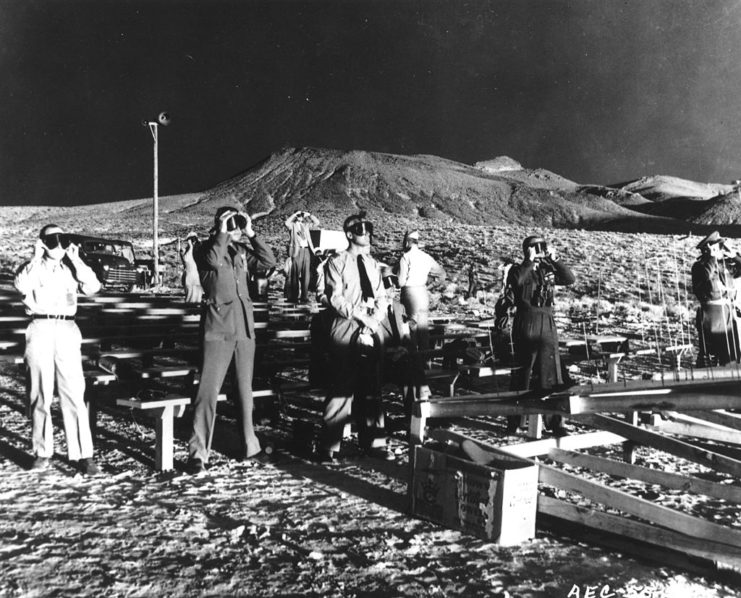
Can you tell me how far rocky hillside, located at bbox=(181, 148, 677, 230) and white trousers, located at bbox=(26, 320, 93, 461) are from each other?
9002cm

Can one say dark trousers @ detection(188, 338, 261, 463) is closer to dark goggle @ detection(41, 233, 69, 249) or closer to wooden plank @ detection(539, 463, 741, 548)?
dark goggle @ detection(41, 233, 69, 249)

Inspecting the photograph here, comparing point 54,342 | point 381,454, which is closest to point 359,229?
point 381,454

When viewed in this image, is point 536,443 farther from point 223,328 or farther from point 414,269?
point 414,269

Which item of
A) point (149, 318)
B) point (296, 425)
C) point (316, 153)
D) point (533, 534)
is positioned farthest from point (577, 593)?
point (316, 153)

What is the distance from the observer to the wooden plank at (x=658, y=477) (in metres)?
4.19

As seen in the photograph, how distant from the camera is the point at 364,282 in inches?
238

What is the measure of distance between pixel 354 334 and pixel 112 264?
711 inches

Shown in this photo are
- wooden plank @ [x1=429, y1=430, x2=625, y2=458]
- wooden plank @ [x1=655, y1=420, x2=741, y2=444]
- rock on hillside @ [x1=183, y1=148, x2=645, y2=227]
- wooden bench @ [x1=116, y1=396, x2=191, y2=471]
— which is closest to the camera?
wooden plank @ [x1=429, y1=430, x2=625, y2=458]

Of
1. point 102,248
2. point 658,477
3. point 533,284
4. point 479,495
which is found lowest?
point 479,495

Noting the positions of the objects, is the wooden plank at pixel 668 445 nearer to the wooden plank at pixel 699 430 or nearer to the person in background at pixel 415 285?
the wooden plank at pixel 699 430

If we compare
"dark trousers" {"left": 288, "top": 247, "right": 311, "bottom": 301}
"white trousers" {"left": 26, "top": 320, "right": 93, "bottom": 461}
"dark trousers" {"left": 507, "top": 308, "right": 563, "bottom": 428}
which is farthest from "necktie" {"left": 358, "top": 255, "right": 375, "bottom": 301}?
"dark trousers" {"left": 288, "top": 247, "right": 311, "bottom": 301}

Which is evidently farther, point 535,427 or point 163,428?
point 535,427

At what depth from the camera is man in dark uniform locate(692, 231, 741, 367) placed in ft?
25.9

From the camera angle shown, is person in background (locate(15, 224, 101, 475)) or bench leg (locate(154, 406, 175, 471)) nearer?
person in background (locate(15, 224, 101, 475))
